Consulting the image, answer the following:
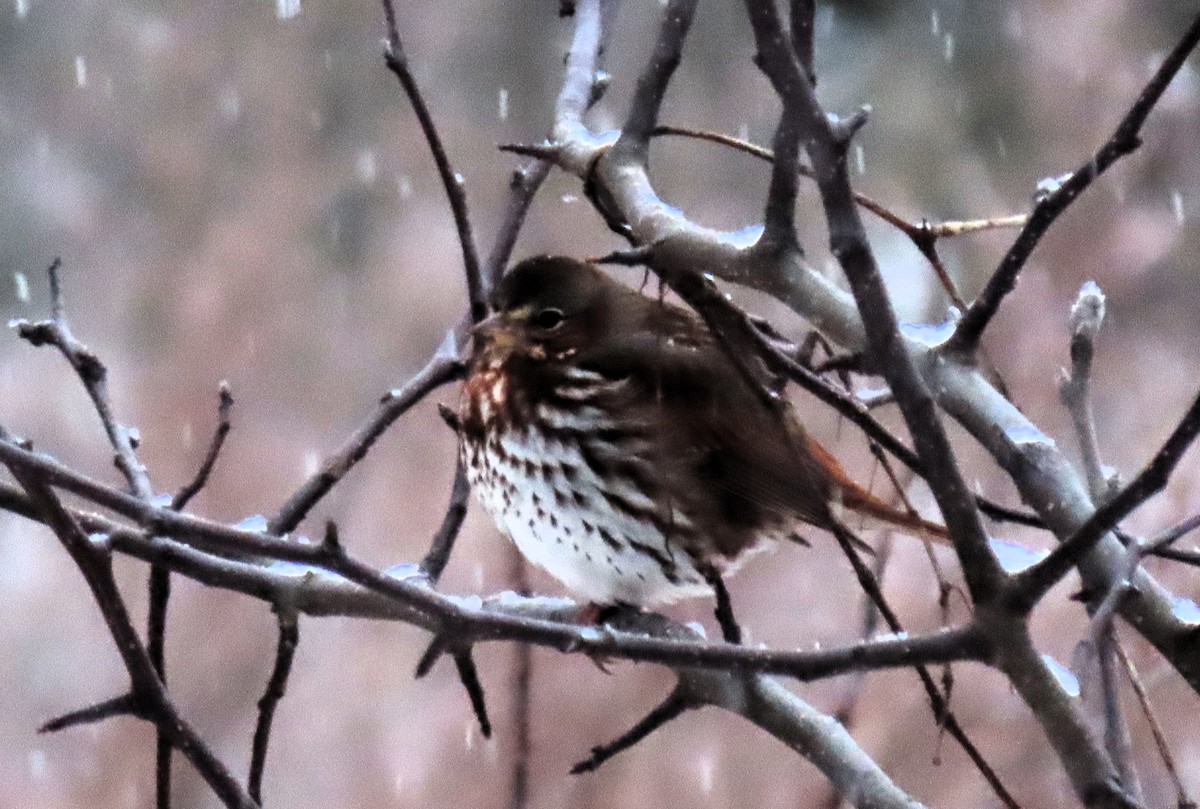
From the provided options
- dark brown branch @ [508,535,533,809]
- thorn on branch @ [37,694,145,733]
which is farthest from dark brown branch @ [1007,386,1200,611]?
dark brown branch @ [508,535,533,809]

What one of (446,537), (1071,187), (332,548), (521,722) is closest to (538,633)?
(332,548)

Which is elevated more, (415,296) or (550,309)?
(415,296)

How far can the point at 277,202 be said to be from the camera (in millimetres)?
2725

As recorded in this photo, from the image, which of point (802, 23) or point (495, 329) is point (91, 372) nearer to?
point (495, 329)

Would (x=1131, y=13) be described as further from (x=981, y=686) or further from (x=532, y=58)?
(x=981, y=686)

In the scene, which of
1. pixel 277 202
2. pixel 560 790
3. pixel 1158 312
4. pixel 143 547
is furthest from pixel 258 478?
pixel 143 547

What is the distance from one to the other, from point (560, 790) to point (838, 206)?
5.85 ft

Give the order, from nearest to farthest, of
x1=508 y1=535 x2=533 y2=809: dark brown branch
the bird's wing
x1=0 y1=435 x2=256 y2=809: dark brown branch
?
x1=0 y1=435 x2=256 y2=809: dark brown branch < the bird's wing < x1=508 y1=535 x2=533 y2=809: dark brown branch

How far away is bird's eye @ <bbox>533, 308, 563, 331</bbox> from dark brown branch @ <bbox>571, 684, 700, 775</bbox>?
38 cm

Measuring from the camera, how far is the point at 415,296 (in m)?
2.65

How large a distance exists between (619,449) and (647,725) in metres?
0.31

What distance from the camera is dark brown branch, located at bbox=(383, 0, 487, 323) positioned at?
3.52 ft

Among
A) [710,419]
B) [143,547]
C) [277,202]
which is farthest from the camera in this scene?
[277,202]

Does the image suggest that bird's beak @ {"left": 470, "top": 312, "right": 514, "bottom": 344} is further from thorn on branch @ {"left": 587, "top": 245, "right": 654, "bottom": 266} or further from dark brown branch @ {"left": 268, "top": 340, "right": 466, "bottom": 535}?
thorn on branch @ {"left": 587, "top": 245, "right": 654, "bottom": 266}
